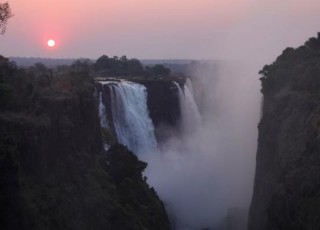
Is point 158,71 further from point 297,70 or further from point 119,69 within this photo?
point 297,70

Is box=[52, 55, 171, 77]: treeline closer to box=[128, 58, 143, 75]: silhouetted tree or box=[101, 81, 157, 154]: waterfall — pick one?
box=[128, 58, 143, 75]: silhouetted tree

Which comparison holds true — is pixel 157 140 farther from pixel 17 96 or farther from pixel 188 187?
pixel 17 96

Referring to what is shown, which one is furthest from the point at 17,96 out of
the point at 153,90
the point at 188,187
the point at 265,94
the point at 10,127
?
the point at 153,90

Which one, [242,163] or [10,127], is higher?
[10,127]

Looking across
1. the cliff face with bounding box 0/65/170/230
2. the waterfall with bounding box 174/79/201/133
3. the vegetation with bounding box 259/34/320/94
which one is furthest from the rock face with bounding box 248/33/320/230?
the waterfall with bounding box 174/79/201/133

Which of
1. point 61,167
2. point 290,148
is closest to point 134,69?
point 290,148

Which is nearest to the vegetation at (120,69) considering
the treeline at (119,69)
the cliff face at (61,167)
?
the treeline at (119,69)
